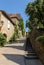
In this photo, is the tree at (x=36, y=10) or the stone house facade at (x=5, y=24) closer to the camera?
the tree at (x=36, y=10)

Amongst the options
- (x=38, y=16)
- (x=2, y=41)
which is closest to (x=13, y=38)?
(x=2, y=41)

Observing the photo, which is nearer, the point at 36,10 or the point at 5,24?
the point at 36,10

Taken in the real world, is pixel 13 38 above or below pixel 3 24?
below

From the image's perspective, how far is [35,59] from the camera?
1472cm

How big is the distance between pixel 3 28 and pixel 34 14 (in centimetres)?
1144

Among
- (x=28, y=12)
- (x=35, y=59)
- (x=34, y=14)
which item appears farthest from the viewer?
(x=28, y=12)

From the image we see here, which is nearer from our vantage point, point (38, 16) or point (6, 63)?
point (6, 63)

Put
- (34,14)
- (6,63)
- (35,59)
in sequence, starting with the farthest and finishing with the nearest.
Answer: (34,14) → (35,59) → (6,63)

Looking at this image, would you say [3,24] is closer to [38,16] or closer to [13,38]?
[13,38]

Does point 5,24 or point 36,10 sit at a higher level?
point 36,10

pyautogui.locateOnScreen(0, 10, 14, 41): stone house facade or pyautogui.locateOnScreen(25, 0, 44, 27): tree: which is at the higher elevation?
Result: pyautogui.locateOnScreen(25, 0, 44, 27): tree

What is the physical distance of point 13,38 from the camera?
38500mm

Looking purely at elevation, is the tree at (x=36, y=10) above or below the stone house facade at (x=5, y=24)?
above

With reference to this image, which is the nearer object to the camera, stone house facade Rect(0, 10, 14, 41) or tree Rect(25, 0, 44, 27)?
tree Rect(25, 0, 44, 27)
